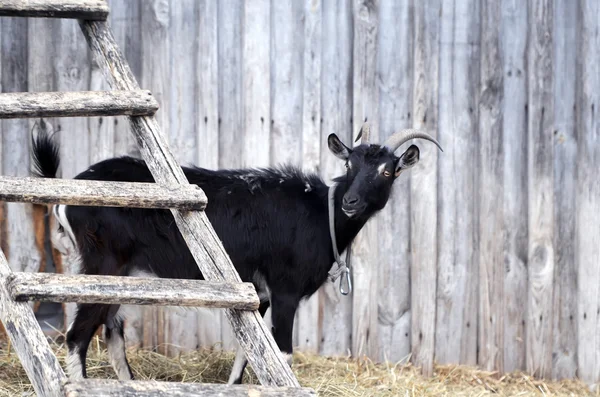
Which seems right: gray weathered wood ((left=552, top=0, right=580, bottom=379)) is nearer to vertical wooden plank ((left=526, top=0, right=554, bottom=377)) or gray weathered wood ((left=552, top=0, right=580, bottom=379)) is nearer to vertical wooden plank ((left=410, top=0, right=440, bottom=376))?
vertical wooden plank ((left=526, top=0, right=554, bottom=377))

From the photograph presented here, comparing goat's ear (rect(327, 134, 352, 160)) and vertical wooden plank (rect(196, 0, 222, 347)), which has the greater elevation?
vertical wooden plank (rect(196, 0, 222, 347))

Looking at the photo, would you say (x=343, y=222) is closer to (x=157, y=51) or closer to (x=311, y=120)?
(x=311, y=120)

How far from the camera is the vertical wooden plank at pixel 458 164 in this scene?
21.2 ft

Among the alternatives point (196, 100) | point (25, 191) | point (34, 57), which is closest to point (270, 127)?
point (196, 100)

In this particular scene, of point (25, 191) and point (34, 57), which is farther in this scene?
point (34, 57)

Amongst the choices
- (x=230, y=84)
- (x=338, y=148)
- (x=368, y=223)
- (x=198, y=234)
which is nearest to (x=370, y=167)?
(x=338, y=148)

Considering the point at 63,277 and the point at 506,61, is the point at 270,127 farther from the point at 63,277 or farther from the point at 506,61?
the point at 63,277

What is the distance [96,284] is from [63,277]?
0.45 ft

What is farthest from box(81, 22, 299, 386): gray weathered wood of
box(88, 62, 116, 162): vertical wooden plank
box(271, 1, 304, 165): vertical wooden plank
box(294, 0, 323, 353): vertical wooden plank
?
box(294, 0, 323, 353): vertical wooden plank

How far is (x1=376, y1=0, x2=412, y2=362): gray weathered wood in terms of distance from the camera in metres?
6.42

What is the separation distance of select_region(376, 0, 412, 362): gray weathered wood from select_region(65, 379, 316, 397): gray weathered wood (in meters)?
3.22

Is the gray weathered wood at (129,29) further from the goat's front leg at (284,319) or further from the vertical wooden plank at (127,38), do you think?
the goat's front leg at (284,319)

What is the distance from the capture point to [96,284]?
11.5 feet

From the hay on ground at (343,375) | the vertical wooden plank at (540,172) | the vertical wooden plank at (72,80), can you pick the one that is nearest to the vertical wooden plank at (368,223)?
the hay on ground at (343,375)
